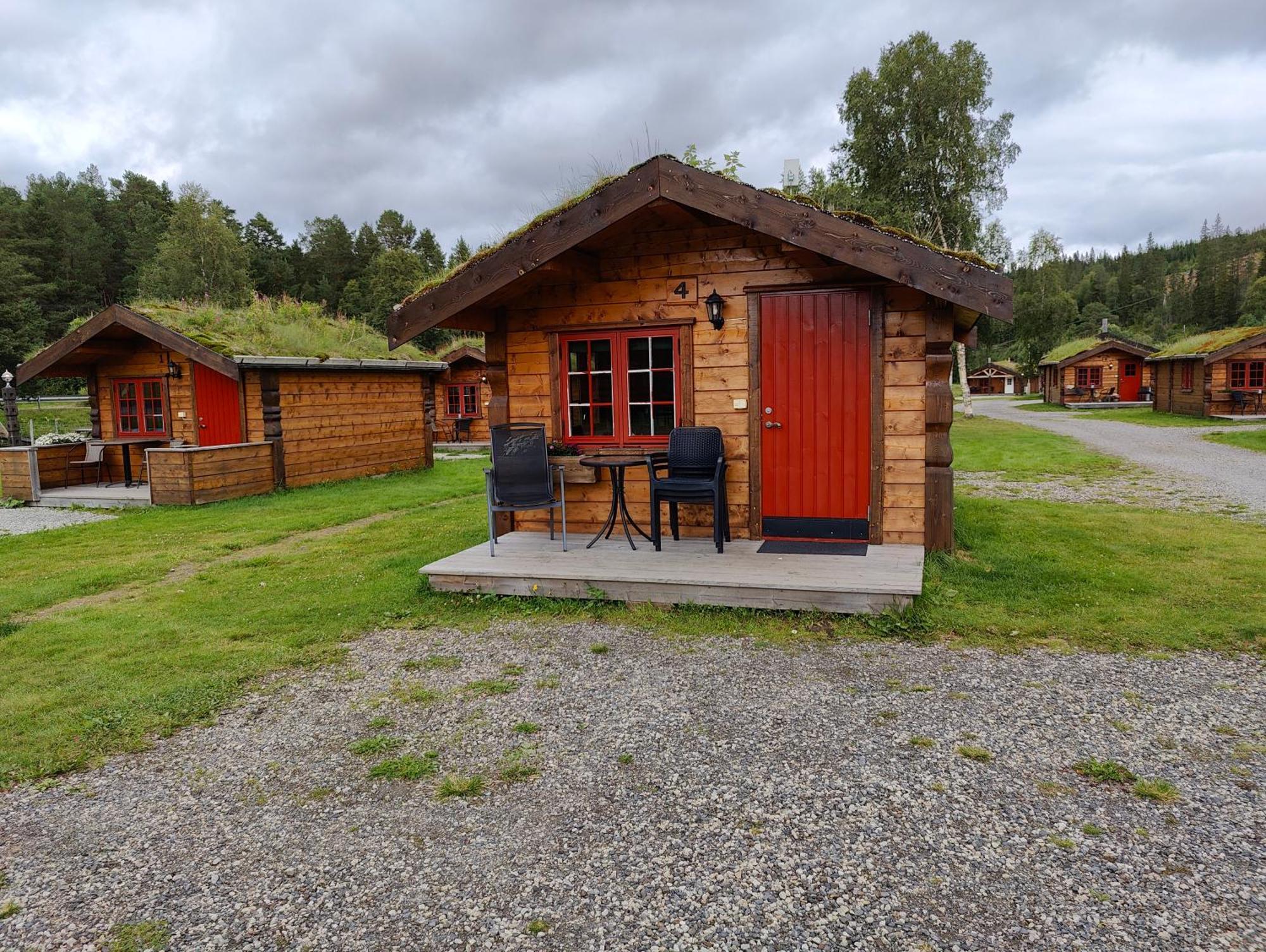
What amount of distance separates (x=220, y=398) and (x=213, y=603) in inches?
309

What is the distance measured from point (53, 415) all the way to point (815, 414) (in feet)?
115

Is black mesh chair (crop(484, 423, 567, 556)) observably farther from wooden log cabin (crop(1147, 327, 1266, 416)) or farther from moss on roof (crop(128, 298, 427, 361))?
wooden log cabin (crop(1147, 327, 1266, 416))

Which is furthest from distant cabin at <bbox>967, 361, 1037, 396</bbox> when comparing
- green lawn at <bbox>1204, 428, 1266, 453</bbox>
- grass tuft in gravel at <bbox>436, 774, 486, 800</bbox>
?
grass tuft in gravel at <bbox>436, 774, 486, 800</bbox>

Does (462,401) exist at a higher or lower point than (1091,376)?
lower

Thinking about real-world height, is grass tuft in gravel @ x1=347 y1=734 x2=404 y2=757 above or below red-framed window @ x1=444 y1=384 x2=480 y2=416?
below

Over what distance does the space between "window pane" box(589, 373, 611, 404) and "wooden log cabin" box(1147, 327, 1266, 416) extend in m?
25.6

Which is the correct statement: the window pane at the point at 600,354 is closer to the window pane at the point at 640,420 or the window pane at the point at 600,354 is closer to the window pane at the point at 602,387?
the window pane at the point at 602,387

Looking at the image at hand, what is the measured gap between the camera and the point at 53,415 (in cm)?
2988

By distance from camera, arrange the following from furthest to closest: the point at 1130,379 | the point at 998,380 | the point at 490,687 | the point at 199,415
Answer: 1. the point at 998,380
2. the point at 1130,379
3. the point at 199,415
4. the point at 490,687

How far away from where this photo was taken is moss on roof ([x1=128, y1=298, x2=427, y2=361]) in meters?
11.5

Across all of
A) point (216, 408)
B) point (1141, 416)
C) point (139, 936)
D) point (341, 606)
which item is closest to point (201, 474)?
point (216, 408)

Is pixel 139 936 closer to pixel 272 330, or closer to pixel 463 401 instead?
pixel 272 330

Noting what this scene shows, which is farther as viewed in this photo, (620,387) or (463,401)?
(463,401)

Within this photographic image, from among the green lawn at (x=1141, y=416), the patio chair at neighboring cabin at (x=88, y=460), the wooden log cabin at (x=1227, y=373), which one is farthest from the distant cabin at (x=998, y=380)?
the patio chair at neighboring cabin at (x=88, y=460)
